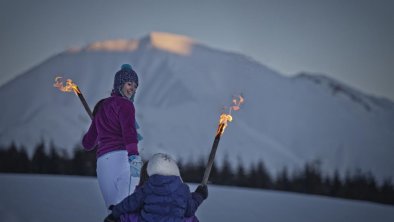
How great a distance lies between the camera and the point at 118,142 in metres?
2.68

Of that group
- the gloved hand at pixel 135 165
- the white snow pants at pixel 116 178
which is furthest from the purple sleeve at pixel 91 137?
the gloved hand at pixel 135 165

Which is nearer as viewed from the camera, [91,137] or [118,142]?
[118,142]

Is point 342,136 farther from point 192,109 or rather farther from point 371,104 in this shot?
point 192,109

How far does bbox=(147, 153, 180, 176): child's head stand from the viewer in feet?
7.86

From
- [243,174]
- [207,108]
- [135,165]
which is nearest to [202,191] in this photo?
[135,165]

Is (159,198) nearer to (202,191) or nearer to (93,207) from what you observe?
(202,191)

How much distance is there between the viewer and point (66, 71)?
30.2 feet

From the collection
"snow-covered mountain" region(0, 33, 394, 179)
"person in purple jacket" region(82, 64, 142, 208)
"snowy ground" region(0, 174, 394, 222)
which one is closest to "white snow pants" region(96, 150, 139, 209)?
"person in purple jacket" region(82, 64, 142, 208)

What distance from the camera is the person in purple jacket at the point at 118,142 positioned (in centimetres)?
262

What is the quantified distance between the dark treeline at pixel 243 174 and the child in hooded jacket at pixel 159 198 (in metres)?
5.83

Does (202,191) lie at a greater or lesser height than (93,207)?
greater

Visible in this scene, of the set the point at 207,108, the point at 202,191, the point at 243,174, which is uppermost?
the point at 207,108

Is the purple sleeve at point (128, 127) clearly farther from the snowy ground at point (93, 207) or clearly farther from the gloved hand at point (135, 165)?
the snowy ground at point (93, 207)

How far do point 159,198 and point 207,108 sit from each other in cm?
771
